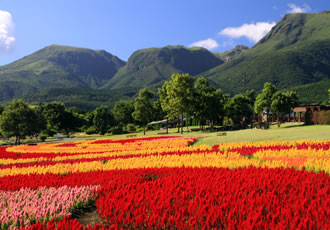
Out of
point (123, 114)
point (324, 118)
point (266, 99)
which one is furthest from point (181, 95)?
point (123, 114)

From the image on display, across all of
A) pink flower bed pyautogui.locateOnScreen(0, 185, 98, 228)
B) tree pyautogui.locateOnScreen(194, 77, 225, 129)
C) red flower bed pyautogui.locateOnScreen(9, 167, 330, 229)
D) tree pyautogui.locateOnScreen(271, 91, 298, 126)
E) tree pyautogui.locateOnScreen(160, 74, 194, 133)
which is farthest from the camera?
tree pyautogui.locateOnScreen(194, 77, 225, 129)

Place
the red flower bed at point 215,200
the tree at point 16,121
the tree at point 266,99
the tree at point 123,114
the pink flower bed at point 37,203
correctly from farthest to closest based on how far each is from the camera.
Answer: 1. the tree at point 123,114
2. the tree at point 266,99
3. the tree at point 16,121
4. the pink flower bed at point 37,203
5. the red flower bed at point 215,200

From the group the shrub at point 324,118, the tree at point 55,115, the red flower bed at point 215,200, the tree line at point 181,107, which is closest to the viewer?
the red flower bed at point 215,200

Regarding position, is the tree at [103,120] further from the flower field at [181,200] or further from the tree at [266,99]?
the flower field at [181,200]

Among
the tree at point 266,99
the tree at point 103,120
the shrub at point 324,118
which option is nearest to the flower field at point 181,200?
the shrub at point 324,118

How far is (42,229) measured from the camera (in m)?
4.20

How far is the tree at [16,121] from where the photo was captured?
4338 centimetres

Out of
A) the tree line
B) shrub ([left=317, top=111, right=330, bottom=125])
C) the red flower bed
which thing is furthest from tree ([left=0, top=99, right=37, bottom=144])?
shrub ([left=317, top=111, right=330, bottom=125])

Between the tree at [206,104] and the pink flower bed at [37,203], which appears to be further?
the tree at [206,104]

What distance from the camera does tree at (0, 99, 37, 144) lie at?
43.4 m

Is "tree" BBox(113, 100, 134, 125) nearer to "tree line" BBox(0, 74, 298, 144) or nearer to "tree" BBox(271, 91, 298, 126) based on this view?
"tree line" BBox(0, 74, 298, 144)

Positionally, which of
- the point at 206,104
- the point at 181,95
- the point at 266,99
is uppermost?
the point at 181,95

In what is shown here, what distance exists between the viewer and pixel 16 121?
4406 centimetres

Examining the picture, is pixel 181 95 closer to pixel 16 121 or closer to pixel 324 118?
pixel 324 118
